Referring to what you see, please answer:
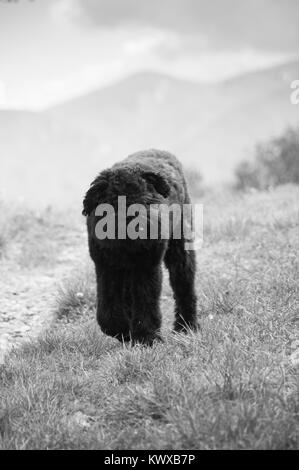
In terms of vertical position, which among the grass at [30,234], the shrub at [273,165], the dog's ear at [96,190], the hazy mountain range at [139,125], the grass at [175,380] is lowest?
the grass at [175,380]

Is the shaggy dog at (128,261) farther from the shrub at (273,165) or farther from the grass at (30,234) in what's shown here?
the shrub at (273,165)

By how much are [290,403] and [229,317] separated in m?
1.67

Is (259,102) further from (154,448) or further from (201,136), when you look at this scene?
(154,448)

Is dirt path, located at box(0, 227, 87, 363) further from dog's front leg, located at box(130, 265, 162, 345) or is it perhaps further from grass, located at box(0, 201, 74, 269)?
dog's front leg, located at box(130, 265, 162, 345)

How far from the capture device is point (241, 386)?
2928 mm

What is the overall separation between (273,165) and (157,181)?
450 inches

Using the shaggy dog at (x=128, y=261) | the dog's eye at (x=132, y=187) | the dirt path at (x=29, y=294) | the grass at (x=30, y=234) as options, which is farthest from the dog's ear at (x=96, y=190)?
the grass at (x=30, y=234)

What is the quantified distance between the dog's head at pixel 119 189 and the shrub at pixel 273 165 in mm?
10859

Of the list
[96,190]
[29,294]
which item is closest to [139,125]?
[29,294]

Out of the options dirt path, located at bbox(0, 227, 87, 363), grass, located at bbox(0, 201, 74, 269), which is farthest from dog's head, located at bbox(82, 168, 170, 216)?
grass, located at bbox(0, 201, 74, 269)

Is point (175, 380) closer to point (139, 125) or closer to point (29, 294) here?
point (29, 294)

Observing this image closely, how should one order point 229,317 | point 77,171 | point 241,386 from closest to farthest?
1. point 241,386
2. point 229,317
3. point 77,171

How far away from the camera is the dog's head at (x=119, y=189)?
3770 mm

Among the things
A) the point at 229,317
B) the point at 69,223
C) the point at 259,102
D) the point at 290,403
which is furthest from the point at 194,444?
the point at 259,102
